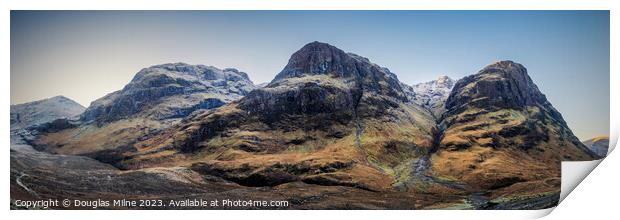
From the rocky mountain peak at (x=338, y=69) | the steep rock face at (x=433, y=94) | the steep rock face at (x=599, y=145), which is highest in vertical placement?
the rocky mountain peak at (x=338, y=69)

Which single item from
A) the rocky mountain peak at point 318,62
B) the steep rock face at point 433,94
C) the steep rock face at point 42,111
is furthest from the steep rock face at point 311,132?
the steep rock face at point 42,111

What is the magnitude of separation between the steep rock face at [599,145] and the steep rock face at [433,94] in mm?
44947

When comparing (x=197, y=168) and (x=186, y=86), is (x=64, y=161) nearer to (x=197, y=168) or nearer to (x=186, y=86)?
(x=197, y=168)

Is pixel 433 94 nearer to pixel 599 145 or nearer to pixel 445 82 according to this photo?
pixel 445 82

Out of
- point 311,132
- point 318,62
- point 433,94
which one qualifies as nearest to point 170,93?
point 318,62

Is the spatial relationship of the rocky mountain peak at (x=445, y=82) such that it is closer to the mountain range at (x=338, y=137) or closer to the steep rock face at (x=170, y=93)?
the mountain range at (x=338, y=137)

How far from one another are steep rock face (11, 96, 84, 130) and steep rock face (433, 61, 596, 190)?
5533cm

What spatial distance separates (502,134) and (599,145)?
27.0 meters

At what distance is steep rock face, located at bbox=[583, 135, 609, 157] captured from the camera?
6035 cm

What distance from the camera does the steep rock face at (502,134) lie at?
80812mm

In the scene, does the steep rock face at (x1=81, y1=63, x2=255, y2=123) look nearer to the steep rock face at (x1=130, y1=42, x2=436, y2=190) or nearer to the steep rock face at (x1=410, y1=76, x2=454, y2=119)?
the steep rock face at (x1=130, y1=42, x2=436, y2=190)

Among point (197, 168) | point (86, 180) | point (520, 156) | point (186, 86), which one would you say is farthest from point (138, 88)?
point (520, 156)

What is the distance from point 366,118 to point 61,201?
5474cm

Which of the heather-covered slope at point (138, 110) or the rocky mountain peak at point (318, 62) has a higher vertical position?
the rocky mountain peak at point (318, 62)
